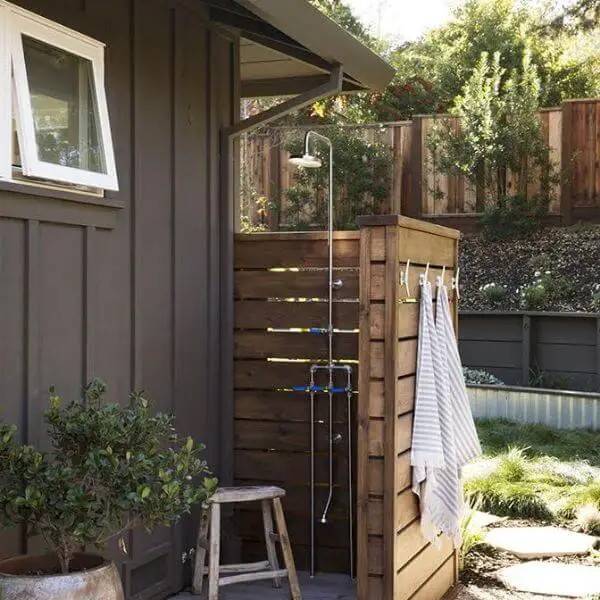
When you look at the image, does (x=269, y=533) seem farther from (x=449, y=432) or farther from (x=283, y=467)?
(x=449, y=432)

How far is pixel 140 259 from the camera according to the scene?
4.30m

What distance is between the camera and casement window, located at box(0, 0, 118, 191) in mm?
3406

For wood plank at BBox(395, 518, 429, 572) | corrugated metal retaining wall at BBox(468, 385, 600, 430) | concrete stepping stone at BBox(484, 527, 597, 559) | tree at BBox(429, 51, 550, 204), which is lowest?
concrete stepping stone at BBox(484, 527, 597, 559)

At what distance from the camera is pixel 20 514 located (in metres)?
2.98

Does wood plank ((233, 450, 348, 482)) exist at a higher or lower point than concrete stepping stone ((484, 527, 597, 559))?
higher

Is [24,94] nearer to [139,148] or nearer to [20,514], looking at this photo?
[139,148]

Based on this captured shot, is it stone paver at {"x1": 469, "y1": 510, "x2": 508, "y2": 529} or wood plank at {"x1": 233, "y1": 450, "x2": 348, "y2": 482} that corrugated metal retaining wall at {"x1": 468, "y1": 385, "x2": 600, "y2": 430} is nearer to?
stone paver at {"x1": 469, "y1": 510, "x2": 508, "y2": 529}

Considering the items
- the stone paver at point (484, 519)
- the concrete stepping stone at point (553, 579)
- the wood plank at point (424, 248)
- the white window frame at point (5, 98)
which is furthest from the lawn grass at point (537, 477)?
the white window frame at point (5, 98)

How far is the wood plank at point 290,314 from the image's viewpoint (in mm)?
4969

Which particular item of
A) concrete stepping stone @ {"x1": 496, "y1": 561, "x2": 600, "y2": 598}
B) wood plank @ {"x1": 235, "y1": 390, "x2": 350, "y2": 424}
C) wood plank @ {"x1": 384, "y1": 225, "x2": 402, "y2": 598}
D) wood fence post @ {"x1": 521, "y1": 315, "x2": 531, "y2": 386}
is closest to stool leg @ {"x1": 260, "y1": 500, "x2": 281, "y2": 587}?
wood plank @ {"x1": 235, "y1": 390, "x2": 350, "y2": 424}

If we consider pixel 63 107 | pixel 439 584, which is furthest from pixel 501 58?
pixel 63 107

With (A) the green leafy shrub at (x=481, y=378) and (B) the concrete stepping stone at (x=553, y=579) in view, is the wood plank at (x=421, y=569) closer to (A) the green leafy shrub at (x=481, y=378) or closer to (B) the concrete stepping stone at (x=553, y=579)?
(B) the concrete stepping stone at (x=553, y=579)

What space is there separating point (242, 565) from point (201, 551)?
198 mm

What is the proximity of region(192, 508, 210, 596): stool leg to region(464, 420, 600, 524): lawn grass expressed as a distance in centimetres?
241
